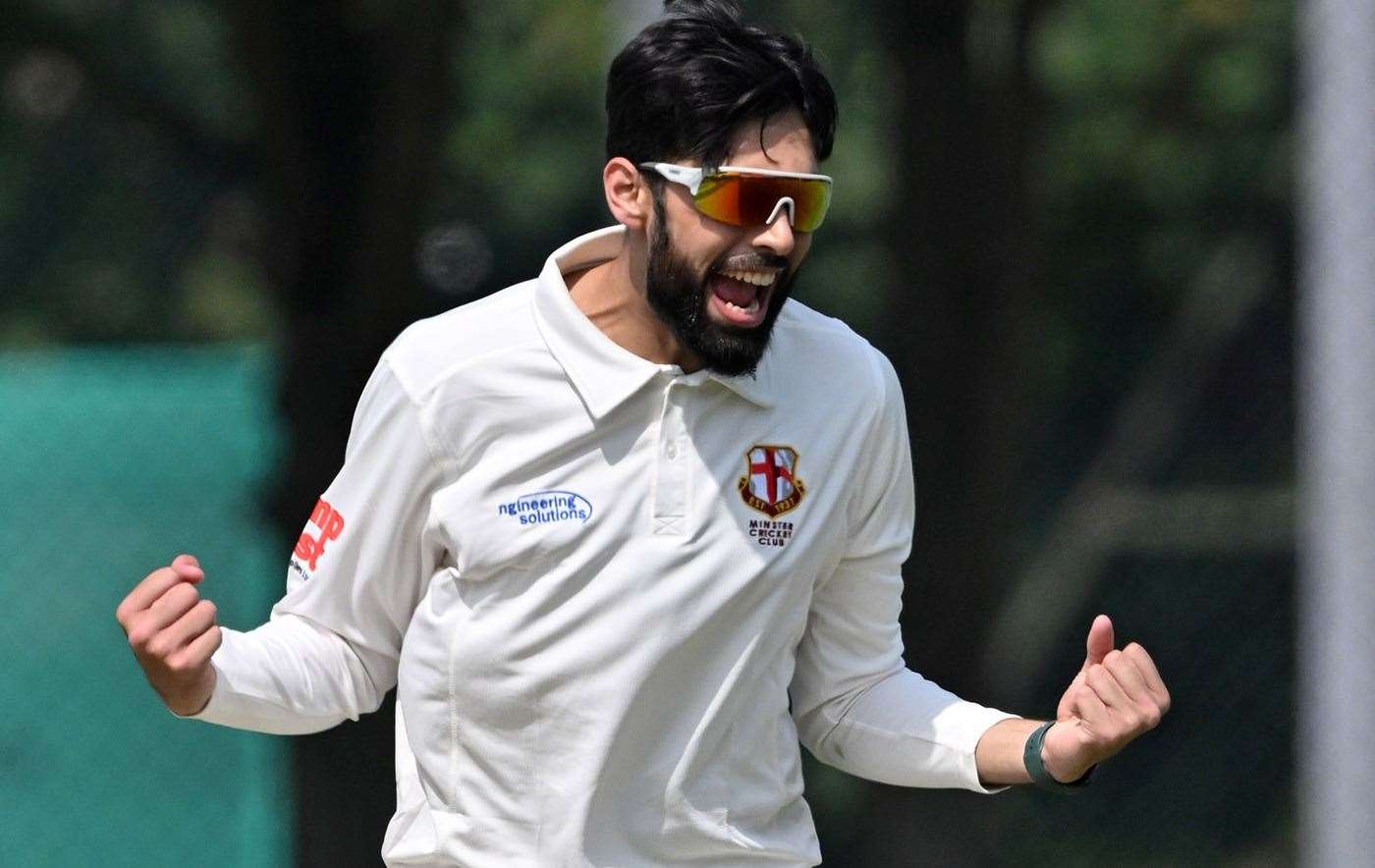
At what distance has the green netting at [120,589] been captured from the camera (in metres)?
4.86

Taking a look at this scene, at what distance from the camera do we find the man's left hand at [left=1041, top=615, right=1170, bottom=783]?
240cm

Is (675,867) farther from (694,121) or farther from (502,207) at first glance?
(502,207)

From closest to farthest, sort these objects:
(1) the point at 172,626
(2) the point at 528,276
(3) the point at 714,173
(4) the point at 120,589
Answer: (1) the point at 172,626
(3) the point at 714,173
(4) the point at 120,589
(2) the point at 528,276

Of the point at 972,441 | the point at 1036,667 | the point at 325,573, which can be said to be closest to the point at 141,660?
the point at 325,573

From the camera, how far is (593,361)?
253cm

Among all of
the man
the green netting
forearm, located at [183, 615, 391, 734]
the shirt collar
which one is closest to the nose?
the man

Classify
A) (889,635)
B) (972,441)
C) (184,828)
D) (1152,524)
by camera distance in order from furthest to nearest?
(1152,524) < (972,441) < (184,828) < (889,635)

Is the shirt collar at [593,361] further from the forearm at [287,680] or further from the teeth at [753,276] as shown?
the forearm at [287,680]

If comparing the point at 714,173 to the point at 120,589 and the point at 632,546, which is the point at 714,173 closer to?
the point at 632,546

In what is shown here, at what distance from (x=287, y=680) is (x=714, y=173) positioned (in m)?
0.83

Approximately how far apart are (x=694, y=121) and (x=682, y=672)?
679 millimetres

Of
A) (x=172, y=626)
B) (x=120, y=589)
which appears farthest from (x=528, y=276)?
(x=172, y=626)

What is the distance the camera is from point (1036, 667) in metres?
6.01

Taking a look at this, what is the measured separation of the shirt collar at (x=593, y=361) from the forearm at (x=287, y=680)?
0.48 metres
